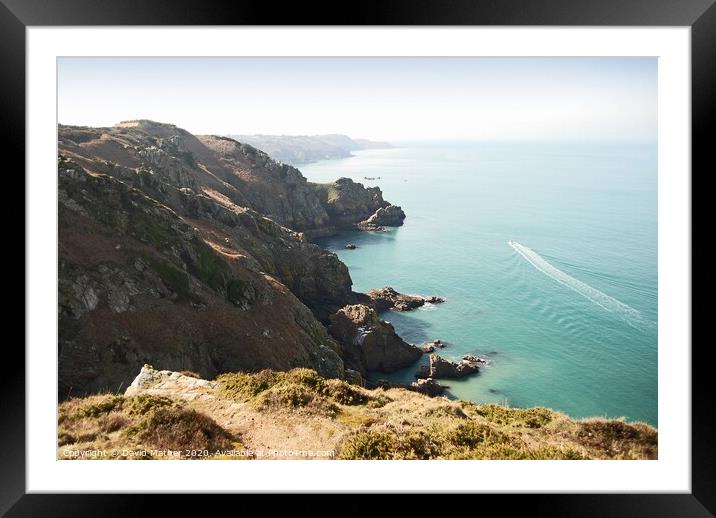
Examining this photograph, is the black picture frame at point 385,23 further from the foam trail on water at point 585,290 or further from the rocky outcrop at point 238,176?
the rocky outcrop at point 238,176

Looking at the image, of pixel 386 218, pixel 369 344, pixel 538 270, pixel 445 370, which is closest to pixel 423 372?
pixel 445 370

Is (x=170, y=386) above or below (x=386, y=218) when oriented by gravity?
below

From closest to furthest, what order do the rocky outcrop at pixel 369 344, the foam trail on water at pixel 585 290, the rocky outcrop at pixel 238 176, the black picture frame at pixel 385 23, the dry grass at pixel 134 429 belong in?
1. the black picture frame at pixel 385 23
2. the dry grass at pixel 134 429
3. the rocky outcrop at pixel 369 344
4. the foam trail on water at pixel 585 290
5. the rocky outcrop at pixel 238 176

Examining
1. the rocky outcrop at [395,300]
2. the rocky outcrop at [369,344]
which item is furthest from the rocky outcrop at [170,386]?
the rocky outcrop at [395,300]

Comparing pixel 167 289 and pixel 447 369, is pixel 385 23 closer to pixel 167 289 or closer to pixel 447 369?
pixel 167 289

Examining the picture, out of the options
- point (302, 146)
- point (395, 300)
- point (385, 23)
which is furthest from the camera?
point (302, 146)
